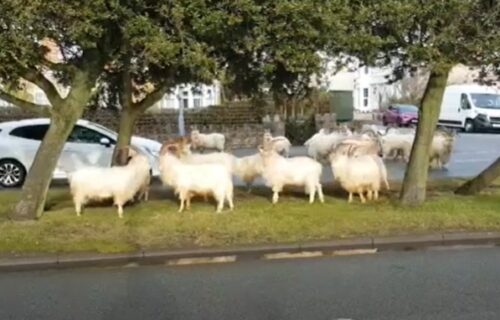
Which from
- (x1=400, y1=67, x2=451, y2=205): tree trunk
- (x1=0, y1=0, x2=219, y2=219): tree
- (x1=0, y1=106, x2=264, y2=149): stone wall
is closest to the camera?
(x1=0, y1=0, x2=219, y2=219): tree

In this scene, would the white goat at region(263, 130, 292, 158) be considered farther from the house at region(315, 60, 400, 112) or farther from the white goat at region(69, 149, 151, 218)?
the house at region(315, 60, 400, 112)

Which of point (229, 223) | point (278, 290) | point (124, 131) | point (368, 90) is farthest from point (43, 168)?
point (368, 90)

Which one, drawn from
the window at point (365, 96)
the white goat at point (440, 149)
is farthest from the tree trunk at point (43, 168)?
the window at point (365, 96)

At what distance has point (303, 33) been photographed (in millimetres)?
10484

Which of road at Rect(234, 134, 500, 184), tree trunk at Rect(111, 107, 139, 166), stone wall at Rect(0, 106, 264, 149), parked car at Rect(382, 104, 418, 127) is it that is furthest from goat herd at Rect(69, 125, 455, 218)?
parked car at Rect(382, 104, 418, 127)

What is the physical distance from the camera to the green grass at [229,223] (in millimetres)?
10555

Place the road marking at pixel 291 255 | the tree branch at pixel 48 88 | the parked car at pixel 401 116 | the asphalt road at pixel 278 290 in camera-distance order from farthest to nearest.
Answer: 1. the parked car at pixel 401 116
2. the tree branch at pixel 48 88
3. the road marking at pixel 291 255
4. the asphalt road at pixel 278 290

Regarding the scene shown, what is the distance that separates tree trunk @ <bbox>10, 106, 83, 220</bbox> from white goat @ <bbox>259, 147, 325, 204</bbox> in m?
3.48

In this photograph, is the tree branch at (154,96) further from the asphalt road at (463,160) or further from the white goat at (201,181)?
the asphalt road at (463,160)

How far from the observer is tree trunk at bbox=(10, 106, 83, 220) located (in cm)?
1160

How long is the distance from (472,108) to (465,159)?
18111 millimetres

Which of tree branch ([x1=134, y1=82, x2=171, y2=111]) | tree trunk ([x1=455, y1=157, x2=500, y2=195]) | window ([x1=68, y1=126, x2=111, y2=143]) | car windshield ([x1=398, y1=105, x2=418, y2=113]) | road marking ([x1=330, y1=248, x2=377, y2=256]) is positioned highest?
tree branch ([x1=134, y1=82, x2=171, y2=111])

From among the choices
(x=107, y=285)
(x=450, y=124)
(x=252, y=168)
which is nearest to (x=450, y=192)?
(x=252, y=168)

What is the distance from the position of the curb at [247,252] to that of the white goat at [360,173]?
216cm
